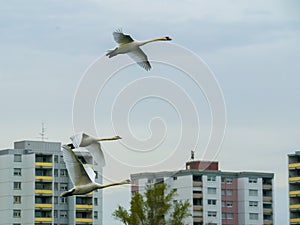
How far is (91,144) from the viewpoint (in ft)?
82.3

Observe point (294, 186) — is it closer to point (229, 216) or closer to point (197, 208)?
point (229, 216)

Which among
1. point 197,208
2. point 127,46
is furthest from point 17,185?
point 127,46

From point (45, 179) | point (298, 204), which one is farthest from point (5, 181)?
point (298, 204)

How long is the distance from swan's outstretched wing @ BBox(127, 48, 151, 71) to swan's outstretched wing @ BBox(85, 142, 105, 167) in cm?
197

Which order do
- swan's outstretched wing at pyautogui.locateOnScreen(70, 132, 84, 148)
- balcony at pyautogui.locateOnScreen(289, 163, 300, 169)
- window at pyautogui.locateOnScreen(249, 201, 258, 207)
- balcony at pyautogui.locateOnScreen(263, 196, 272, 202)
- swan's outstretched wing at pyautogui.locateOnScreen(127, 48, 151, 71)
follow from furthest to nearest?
balcony at pyautogui.locateOnScreen(263, 196, 272, 202) < window at pyautogui.locateOnScreen(249, 201, 258, 207) < balcony at pyautogui.locateOnScreen(289, 163, 300, 169) < swan's outstretched wing at pyautogui.locateOnScreen(127, 48, 151, 71) < swan's outstretched wing at pyautogui.locateOnScreen(70, 132, 84, 148)

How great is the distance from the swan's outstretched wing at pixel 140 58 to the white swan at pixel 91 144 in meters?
1.93

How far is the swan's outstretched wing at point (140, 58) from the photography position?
2550 centimetres

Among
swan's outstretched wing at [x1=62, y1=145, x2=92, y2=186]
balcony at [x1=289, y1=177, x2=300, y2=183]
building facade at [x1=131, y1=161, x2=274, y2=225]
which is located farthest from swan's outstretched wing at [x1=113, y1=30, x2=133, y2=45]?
balcony at [x1=289, y1=177, x2=300, y2=183]

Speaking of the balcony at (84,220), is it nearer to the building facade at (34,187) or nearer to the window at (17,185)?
the building facade at (34,187)

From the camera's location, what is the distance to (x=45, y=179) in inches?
4156

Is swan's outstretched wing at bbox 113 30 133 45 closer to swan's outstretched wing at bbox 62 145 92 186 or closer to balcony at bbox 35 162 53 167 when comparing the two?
swan's outstretched wing at bbox 62 145 92 186

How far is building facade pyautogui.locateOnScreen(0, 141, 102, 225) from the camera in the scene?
104m

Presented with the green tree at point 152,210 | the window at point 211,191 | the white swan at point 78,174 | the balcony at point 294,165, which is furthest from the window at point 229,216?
the white swan at point 78,174

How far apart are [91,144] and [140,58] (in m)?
2.19
